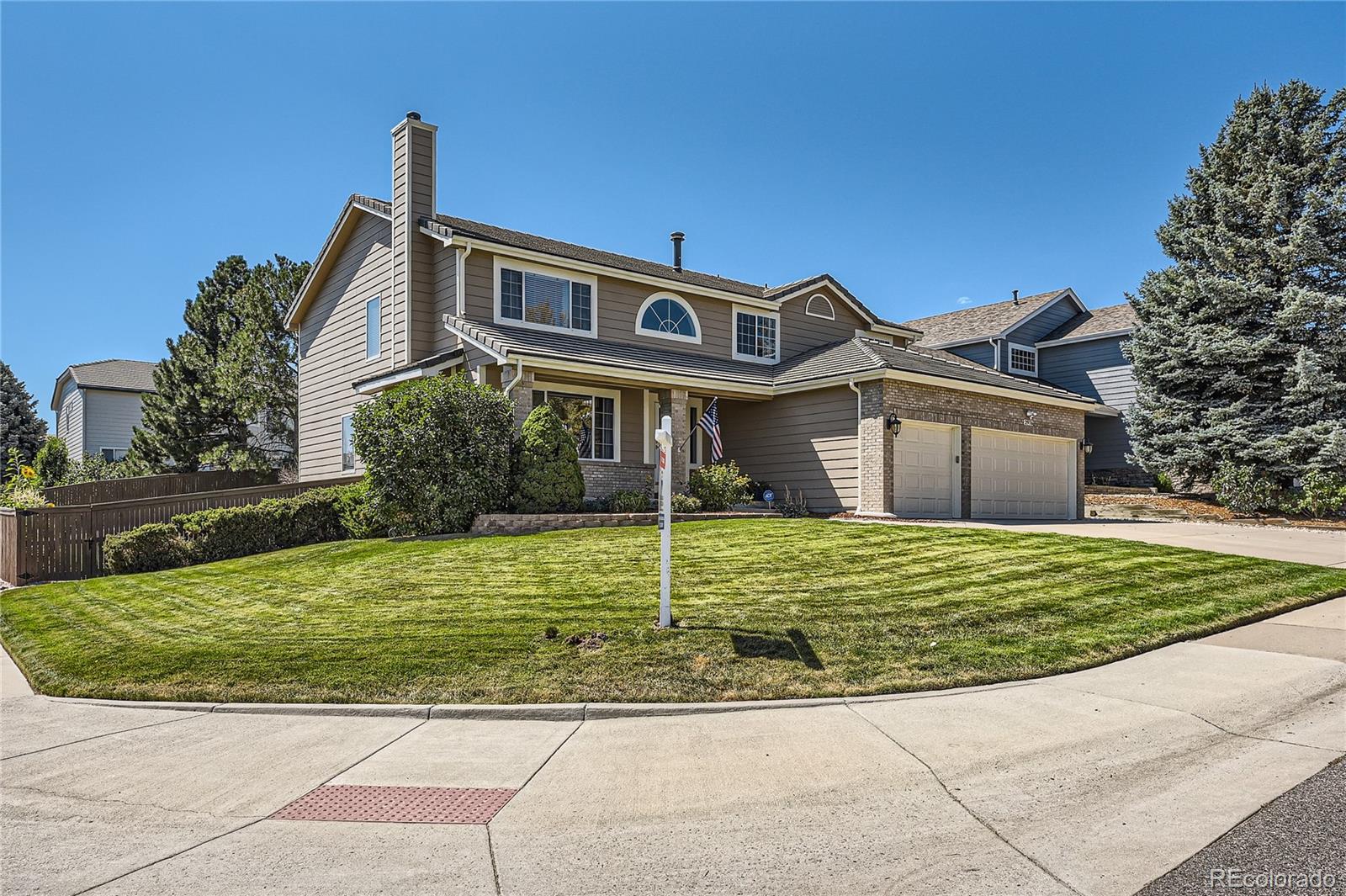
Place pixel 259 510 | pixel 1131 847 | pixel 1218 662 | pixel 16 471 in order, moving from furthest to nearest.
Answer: pixel 16 471 < pixel 259 510 < pixel 1218 662 < pixel 1131 847

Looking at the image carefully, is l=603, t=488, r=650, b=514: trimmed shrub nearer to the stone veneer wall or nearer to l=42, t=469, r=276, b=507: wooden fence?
the stone veneer wall

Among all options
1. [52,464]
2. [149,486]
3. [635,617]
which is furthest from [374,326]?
[52,464]

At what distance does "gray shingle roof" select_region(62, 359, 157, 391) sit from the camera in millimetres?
37562

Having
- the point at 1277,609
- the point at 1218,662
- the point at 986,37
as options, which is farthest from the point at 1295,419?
the point at 1218,662

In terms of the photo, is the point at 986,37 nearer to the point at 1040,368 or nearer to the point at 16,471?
the point at 1040,368

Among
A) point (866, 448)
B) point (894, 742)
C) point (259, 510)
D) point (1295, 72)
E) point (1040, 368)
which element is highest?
point (1295, 72)

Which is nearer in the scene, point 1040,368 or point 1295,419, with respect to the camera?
point 1295,419

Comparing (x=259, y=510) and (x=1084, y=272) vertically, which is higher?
(x=1084, y=272)

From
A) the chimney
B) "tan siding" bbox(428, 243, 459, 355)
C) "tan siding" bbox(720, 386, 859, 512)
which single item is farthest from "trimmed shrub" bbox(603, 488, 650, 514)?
the chimney

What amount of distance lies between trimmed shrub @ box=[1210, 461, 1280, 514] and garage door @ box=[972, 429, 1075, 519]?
15.1 ft

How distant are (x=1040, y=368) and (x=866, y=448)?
64.5 feet

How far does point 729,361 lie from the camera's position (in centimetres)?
2067

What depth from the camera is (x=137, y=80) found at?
1318 centimetres

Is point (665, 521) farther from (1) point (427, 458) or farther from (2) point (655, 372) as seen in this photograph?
(2) point (655, 372)
